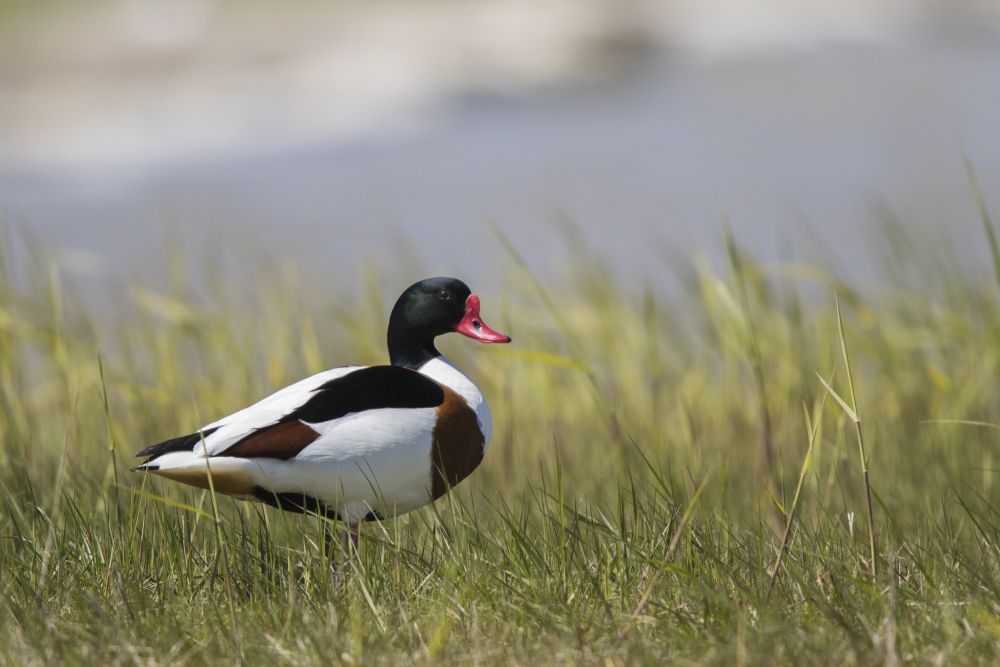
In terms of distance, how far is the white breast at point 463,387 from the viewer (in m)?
3.40

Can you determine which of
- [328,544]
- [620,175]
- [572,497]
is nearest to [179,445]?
[328,544]

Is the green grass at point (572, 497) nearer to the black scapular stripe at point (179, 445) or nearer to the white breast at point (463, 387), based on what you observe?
the black scapular stripe at point (179, 445)

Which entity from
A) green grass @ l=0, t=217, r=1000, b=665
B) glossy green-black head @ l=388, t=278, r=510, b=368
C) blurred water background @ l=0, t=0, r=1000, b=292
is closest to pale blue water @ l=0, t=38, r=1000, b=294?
blurred water background @ l=0, t=0, r=1000, b=292

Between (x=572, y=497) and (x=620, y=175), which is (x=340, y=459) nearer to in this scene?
(x=572, y=497)

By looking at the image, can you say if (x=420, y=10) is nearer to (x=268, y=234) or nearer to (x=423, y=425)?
(x=268, y=234)

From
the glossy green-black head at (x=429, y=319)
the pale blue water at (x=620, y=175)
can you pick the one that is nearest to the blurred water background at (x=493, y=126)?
the pale blue water at (x=620, y=175)

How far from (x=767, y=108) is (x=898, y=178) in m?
4.08

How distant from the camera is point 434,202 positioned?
13148 mm

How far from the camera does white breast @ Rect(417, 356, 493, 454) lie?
3402 mm

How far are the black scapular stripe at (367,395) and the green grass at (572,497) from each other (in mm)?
277

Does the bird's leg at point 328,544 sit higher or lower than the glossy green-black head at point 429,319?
lower

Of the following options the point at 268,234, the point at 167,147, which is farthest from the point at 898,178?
the point at 167,147

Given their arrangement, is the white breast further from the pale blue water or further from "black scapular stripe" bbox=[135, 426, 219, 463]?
the pale blue water

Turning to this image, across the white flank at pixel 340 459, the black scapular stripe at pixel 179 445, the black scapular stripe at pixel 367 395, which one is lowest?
the white flank at pixel 340 459
